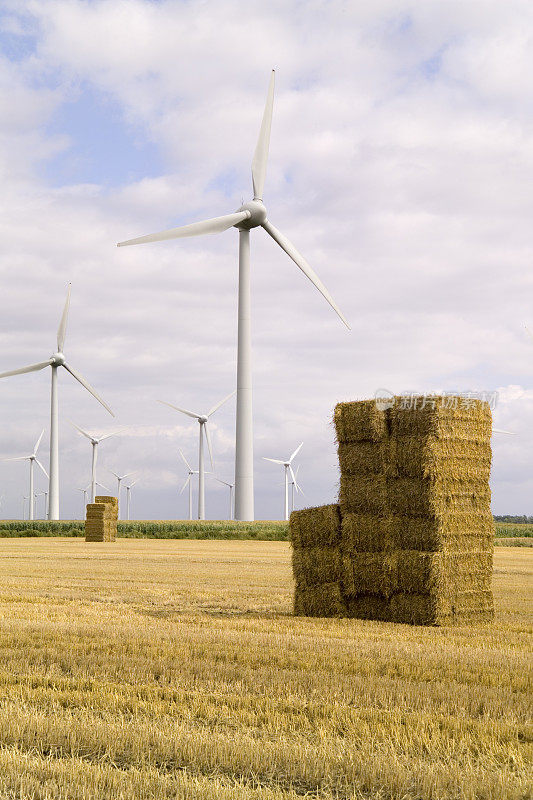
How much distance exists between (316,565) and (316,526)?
2.27 ft

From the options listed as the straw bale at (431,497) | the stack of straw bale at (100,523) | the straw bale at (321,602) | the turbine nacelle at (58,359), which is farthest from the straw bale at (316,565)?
the turbine nacelle at (58,359)

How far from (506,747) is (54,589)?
48.0ft

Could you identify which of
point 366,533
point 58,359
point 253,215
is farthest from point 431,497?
point 58,359

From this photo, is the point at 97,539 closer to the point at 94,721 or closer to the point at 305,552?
the point at 305,552

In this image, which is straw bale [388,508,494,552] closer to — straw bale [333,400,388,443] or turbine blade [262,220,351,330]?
straw bale [333,400,388,443]

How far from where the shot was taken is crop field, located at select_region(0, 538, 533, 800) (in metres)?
5.57

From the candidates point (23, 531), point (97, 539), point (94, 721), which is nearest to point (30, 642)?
point (94, 721)

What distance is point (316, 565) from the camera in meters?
15.3

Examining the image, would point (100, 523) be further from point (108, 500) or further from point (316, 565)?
point (316, 565)

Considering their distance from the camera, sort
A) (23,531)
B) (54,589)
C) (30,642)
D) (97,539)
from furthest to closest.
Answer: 1. (23,531)
2. (97,539)
3. (54,589)
4. (30,642)

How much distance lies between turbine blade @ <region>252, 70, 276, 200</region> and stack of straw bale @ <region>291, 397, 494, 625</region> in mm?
42800

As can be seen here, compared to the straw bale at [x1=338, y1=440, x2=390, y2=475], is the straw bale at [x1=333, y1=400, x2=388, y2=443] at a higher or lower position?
higher

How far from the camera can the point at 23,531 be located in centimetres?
7069

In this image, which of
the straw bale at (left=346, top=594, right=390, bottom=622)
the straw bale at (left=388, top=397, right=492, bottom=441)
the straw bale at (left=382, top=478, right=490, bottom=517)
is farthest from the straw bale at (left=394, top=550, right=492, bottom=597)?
the straw bale at (left=388, top=397, right=492, bottom=441)
